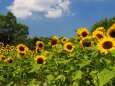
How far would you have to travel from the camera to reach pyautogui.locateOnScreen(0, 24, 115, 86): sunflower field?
6.60m

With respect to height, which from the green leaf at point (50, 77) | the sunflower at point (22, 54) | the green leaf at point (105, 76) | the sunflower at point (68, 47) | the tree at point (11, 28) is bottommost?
the green leaf at point (105, 76)

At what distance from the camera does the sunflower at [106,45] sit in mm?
6453

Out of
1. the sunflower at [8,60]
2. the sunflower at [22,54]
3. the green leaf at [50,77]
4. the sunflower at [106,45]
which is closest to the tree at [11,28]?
the sunflower at [8,60]

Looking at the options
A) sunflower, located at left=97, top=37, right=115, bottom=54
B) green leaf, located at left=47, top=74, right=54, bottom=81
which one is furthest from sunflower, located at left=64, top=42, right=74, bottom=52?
sunflower, located at left=97, top=37, right=115, bottom=54

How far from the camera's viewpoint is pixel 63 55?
949 centimetres

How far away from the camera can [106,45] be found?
659cm

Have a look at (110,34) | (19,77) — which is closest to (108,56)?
(110,34)

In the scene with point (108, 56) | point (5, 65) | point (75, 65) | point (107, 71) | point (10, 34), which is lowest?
point (107, 71)

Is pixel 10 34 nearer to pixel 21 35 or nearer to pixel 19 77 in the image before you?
pixel 21 35

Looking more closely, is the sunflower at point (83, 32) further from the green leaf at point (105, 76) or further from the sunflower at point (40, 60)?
the green leaf at point (105, 76)

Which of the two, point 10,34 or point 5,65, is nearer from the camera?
point 5,65

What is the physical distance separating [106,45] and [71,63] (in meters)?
2.09

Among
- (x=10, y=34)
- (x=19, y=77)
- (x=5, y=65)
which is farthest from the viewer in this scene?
(x=10, y=34)

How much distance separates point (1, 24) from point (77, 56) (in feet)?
290
